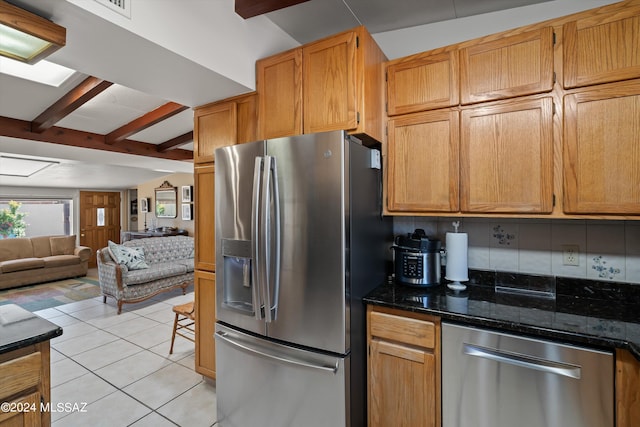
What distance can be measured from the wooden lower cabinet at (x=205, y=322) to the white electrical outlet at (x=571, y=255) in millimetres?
2358

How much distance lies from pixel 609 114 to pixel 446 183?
0.79m

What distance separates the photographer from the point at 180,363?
115 inches

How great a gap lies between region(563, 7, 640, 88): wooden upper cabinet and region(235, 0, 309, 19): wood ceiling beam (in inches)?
57.8

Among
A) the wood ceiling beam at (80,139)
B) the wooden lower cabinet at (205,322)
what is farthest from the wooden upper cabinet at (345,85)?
the wood ceiling beam at (80,139)

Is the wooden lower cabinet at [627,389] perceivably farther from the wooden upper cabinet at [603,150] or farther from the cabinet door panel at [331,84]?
the cabinet door panel at [331,84]

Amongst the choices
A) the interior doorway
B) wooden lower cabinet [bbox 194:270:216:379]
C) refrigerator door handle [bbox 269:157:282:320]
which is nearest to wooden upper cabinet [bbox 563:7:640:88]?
refrigerator door handle [bbox 269:157:282:320]

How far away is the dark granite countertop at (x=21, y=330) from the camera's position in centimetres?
111

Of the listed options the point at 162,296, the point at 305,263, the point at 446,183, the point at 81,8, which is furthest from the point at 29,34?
the point at 162,296

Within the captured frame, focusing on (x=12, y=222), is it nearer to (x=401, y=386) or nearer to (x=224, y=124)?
(x=224, y=124)

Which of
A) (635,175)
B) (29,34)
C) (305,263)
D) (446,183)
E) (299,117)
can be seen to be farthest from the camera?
(299,117)

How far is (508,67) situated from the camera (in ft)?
5.56

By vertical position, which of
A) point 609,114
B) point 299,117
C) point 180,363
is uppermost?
point 299,117

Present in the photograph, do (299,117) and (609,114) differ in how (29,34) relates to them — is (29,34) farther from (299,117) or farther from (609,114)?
(609,114)

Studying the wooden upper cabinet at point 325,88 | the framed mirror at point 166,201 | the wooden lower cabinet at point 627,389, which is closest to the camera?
the wooden lower cabinet at point 627,389
